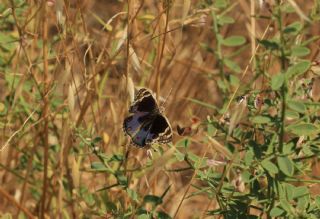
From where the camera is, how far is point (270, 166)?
132cm

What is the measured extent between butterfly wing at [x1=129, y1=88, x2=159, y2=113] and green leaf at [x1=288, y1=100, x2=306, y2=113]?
0.33 m

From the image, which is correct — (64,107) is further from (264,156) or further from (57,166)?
(264,156)

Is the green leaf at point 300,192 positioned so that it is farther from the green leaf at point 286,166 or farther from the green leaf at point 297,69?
the green leaf at point 297,69

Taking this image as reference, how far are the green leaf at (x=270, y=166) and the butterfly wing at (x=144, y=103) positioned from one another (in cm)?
29

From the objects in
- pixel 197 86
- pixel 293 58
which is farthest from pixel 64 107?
pixel 197 86

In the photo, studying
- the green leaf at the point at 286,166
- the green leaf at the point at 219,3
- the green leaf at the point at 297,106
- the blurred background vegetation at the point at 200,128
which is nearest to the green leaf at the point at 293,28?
the blurred background vegetation at the point at 200,128

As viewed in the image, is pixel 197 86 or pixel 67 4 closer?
pixel 67 4

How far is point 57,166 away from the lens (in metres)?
1.93

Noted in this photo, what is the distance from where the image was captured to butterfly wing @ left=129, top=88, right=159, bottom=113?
59.1 inches

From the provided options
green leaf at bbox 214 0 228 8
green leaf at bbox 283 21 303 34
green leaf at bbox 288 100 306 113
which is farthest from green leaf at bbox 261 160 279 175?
green leaf at bbox 214 0 228 8

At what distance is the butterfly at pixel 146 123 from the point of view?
144 cm

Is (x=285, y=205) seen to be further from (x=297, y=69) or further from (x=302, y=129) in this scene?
(x=297, y=69)

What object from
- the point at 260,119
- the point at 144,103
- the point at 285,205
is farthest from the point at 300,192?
the point at 144,103

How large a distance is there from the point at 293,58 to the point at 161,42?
0.55m
